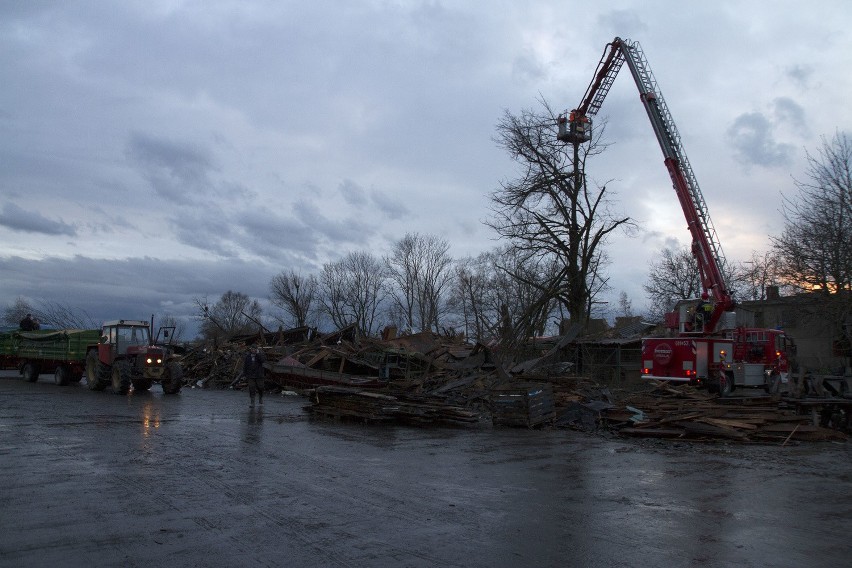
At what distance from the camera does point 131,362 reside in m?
24.2

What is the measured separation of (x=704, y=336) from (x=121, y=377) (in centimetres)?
1968

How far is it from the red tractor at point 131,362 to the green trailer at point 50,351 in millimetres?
2176

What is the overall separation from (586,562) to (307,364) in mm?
22835

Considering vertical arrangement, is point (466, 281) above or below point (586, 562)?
above

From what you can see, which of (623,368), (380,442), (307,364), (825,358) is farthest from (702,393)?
(825,358)

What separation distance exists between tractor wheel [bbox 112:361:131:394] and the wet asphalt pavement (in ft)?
27.2

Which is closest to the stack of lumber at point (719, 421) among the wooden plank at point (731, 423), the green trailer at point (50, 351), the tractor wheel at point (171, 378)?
the wooden plank at point (731, 423)

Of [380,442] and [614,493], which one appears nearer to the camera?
[614,493]

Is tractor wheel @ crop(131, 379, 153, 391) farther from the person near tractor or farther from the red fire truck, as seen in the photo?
the red fire truck

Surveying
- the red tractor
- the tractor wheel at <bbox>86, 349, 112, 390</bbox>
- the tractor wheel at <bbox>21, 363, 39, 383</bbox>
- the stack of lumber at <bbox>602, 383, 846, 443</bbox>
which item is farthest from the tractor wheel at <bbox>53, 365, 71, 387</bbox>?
the stack of lumber at <bbox>602, 383, 846, 443</bbox>

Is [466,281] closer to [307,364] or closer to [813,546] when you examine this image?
[307,364]

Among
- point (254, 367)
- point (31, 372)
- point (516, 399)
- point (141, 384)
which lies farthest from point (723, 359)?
point (31, 372)

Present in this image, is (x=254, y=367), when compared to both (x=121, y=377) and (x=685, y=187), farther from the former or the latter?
(x=685, y=187)

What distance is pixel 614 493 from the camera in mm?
8898
